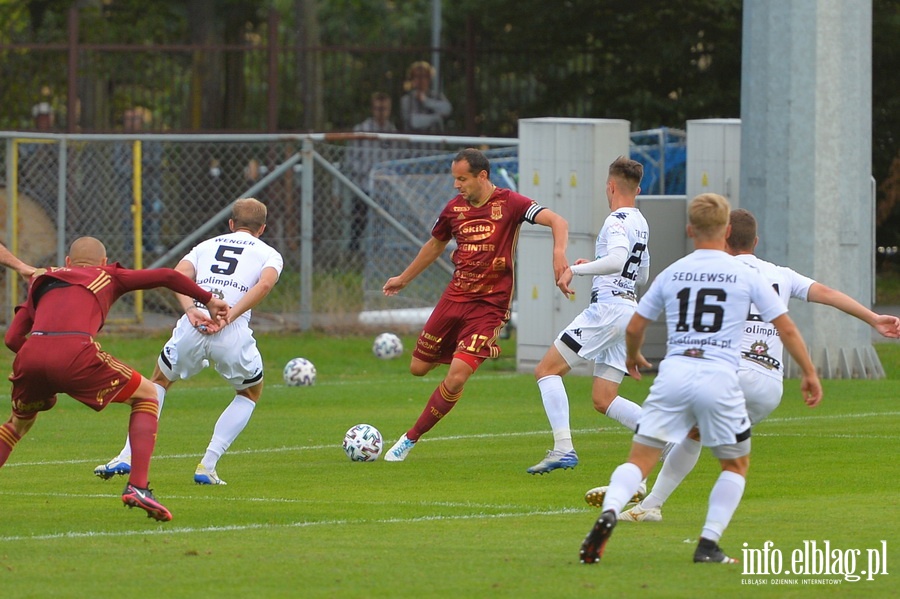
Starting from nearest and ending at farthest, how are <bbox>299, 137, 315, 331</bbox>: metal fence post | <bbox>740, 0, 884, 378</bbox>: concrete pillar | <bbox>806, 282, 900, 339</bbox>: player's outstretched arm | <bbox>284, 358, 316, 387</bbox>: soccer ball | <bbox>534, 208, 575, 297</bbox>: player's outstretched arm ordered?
<bbox>806, 282, 900, 339</bbox>: player's outstretched arm → <bbox>534, 208, 575, 297</bbox>: player's outstretched arm → <bbox>284, 358, 316, 387</bbox>: soccer ball → <bbox>740, 0, 884, 378</bbox>: concrete pillar → <bbox>299, 137, 315, 331</bbox>: metal fence post

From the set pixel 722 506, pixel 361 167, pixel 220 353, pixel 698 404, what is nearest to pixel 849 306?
pixel 698 404

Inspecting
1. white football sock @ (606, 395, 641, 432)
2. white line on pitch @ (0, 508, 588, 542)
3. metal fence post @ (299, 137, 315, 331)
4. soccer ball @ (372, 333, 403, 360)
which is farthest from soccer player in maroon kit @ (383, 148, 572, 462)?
metal fence post @ (299, 137, 315, 331)

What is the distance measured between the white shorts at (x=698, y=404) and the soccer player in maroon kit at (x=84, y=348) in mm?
2768

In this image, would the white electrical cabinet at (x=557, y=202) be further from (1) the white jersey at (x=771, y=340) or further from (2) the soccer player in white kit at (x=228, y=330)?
(1) the white jersey at (x=771, y=340)

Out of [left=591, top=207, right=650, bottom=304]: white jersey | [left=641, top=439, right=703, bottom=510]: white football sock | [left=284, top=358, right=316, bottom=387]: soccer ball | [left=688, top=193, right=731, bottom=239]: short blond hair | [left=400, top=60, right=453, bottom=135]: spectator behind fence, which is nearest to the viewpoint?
[left=688, top=193, right=731, bottom=239]: short blond hair

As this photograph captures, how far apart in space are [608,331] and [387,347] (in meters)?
8.89

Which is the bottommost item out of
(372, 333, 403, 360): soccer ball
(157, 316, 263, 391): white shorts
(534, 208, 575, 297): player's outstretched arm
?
(372, 333, 403, 360): soccer ball

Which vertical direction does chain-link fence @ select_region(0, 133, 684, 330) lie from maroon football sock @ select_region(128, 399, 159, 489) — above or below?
above

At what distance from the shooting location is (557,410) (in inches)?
446

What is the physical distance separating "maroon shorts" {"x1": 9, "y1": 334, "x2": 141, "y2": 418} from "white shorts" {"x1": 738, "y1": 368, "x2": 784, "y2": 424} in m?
3.25

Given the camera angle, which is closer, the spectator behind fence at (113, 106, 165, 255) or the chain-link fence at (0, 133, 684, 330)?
the chain-link fence at (0, 133, 684, 330)

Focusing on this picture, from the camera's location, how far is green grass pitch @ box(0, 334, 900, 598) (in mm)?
7164

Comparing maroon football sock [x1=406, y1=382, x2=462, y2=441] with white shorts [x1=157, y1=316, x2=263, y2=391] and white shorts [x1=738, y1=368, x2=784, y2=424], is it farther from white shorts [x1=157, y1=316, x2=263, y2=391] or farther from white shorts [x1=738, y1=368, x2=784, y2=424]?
white shorts [x1=738, y1=368, x2=784, y2=424]

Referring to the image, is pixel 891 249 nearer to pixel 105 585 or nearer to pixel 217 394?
pixel 217 394
